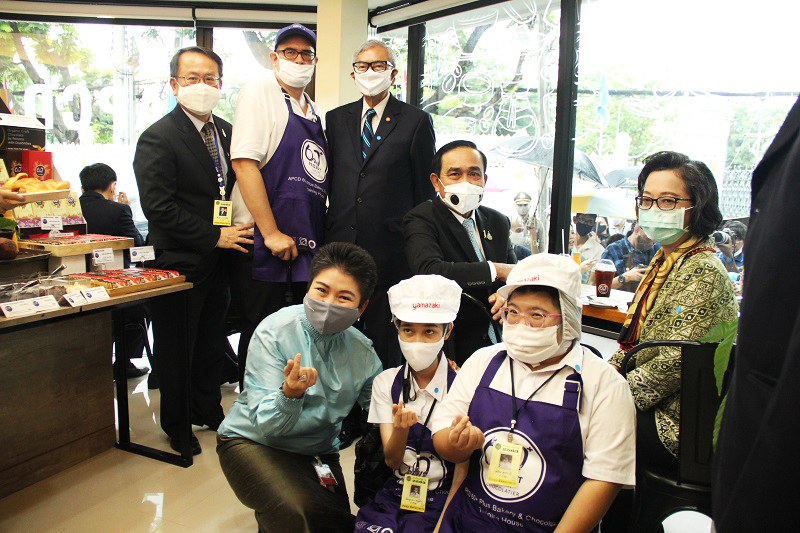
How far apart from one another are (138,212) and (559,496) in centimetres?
574

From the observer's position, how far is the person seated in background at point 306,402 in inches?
71.9

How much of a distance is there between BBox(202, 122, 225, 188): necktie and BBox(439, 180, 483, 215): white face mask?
1.17 meters

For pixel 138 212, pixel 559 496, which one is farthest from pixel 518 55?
pixel 138 212

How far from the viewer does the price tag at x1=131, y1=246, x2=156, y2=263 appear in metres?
2.71

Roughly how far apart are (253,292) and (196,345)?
1.79 feet

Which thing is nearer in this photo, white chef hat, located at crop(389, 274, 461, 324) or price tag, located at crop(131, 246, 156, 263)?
white chef hat, located at crop(389, 274, 461, 324)

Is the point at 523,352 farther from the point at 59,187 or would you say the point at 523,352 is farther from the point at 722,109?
the point at 722,109

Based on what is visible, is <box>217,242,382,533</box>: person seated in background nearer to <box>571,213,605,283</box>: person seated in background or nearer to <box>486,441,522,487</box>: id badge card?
<box>486,441,522,487</box>: id badge card

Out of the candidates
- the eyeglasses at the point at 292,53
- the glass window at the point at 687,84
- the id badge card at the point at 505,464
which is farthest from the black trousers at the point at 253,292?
the glass window at the point at 687,84

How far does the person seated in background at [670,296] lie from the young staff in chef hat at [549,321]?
0.40 m

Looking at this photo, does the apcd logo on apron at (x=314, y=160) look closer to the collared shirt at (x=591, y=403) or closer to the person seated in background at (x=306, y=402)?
the person seated in background at (x=306, y=402)

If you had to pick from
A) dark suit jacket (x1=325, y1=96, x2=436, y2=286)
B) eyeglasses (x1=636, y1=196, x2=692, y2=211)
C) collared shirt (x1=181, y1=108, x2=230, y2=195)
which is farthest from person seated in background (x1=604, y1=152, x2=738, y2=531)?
collared shirt (x1=181, y1=108, x2=230, y2=195)

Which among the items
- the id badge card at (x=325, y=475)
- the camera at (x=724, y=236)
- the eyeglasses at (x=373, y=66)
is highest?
the eyeglasses at (x=373, y=66)

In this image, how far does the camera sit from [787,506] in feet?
2.46
